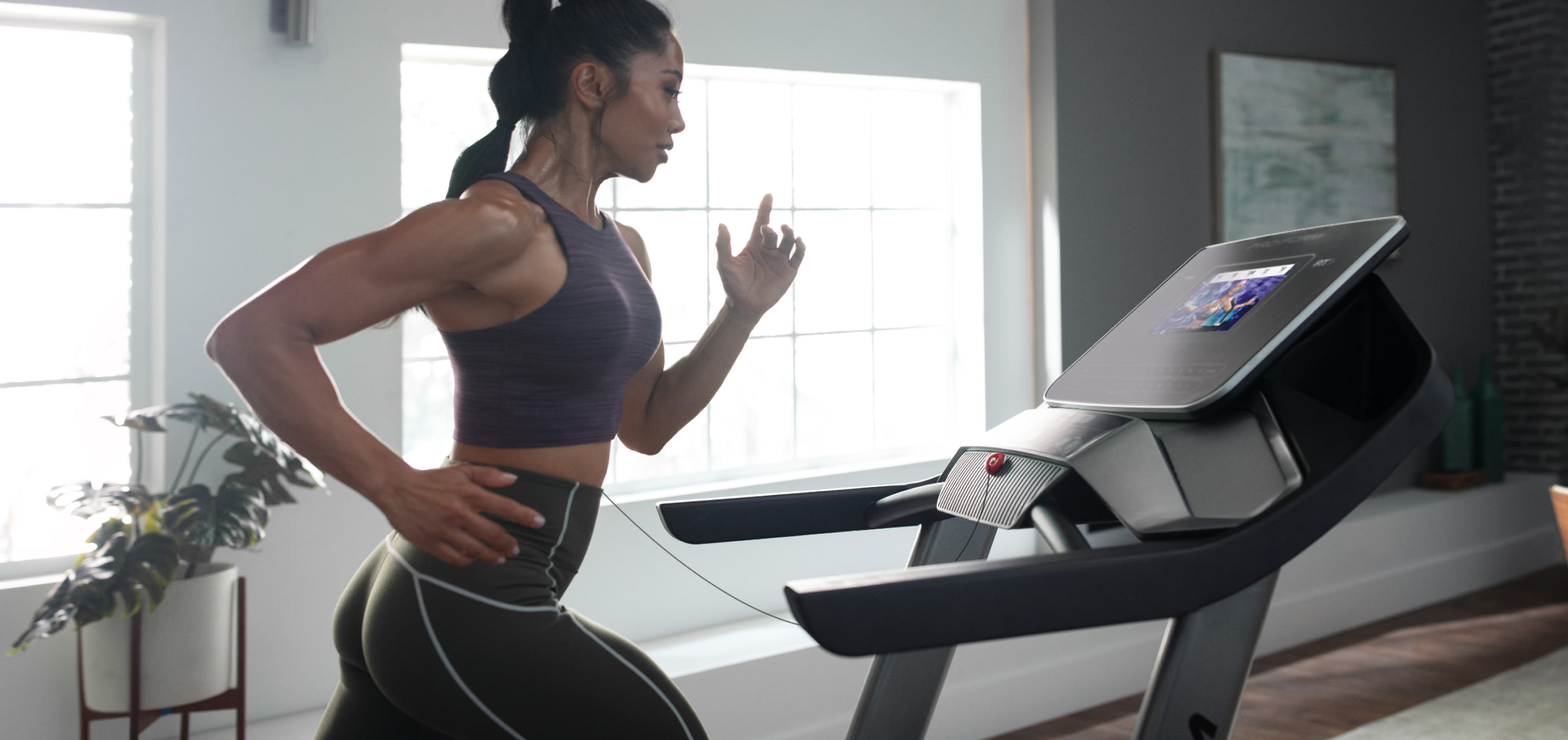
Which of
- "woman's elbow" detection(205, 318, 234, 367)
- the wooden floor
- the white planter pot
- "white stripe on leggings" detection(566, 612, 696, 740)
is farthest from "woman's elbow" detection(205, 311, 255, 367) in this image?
the wooden floor

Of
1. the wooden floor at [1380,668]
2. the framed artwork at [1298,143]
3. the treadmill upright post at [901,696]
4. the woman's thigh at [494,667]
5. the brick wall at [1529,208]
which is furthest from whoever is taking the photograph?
the brick wall at [1529,208]

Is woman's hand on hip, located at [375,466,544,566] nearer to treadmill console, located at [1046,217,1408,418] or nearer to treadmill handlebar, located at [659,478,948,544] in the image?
treadmill handlebar, located at [659,478,948,544]

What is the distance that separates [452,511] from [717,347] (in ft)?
1.76

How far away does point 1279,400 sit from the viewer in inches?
39.7

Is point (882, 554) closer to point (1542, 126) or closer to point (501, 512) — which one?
point (501, 512)

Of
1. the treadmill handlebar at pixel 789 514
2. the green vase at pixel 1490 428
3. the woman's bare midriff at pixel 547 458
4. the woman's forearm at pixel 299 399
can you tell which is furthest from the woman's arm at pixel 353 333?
the green vase at pixel 1490 428

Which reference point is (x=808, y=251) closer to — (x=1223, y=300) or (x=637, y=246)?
(x=637, y=246)

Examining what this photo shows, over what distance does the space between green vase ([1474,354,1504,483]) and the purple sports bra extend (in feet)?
15.4

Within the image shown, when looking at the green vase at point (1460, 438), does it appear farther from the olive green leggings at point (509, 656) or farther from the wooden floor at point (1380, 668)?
the olive green leggings at point (509, 656)

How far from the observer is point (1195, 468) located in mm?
983

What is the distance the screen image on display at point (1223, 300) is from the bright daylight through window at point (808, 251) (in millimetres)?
1965

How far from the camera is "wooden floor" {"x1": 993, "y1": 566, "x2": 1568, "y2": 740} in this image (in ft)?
9.94

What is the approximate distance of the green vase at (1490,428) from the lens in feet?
15.2

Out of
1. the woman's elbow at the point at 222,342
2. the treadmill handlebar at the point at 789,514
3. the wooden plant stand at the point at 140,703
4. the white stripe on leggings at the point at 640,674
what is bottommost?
the wooden plant stand at the point at 140,703
